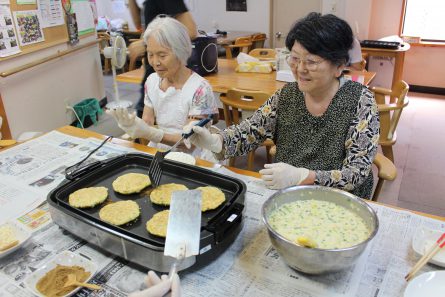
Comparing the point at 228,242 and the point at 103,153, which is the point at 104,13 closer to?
the point at 103,153

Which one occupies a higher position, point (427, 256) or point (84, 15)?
point (84, 15)

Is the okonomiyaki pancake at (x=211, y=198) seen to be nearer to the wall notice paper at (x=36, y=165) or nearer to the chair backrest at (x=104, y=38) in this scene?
the wall notice paper at (x=36, y=165)

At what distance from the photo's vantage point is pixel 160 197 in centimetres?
113

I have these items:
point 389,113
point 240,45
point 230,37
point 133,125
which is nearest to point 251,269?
point 133,125

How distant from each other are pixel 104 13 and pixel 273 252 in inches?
280

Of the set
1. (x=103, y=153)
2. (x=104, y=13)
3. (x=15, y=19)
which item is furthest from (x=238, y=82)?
(x=104, y=13)

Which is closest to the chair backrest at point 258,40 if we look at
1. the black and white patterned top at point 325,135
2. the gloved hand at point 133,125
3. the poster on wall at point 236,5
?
the poster on wall at point 236,5

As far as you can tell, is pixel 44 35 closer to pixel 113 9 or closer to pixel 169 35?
pixel 169 35

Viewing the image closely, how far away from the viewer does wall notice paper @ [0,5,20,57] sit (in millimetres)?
2902

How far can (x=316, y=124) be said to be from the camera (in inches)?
56.7

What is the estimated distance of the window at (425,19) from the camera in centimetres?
482

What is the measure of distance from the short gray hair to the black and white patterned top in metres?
0.56

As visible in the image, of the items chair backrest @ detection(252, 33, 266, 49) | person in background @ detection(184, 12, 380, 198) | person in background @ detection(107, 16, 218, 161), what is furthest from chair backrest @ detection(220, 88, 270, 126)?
chair backrest @ detection(252, 33, 266, 49)

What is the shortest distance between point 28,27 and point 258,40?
10.0 feet
